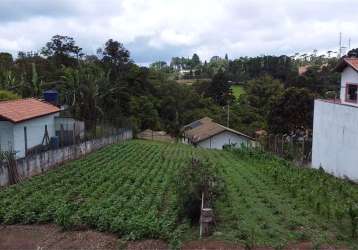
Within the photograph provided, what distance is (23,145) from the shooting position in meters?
22.3

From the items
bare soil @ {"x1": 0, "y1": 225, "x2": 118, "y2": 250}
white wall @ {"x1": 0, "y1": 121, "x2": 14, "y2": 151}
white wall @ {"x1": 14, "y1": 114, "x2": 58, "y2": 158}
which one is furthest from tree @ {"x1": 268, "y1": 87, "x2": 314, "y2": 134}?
bare soil @ {"x1": 0, "y1": 225, "x2": 118, "y2": 250}

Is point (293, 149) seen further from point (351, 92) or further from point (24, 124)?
point (24, 124)

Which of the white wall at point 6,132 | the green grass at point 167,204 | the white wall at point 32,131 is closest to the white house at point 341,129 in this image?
the green grass at point 167,204

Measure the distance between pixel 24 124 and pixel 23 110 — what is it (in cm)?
148

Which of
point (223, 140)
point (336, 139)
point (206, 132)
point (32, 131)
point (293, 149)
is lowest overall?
point (223, 140)

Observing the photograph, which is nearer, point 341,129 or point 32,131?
point 341,129

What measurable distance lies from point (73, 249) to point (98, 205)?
3.40 m

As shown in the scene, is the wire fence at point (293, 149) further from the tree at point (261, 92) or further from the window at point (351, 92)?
the tree at point (261, 92)

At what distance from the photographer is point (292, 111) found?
142ft

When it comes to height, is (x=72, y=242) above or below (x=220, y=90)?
below

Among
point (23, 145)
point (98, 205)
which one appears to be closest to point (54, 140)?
point (23, 145)

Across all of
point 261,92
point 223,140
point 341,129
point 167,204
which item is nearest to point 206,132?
point 223,140

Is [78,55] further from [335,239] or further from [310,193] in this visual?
[335,239]

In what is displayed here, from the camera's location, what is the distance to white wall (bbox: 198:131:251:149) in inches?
1982
